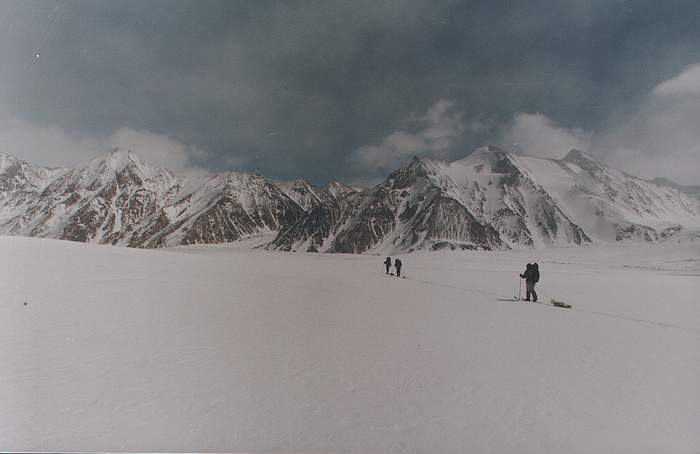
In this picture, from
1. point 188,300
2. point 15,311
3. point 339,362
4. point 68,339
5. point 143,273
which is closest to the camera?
point 339,362

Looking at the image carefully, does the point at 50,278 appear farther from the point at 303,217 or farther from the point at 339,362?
the point at 303,217

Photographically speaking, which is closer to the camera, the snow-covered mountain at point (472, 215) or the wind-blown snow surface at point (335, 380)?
the wind-blown snow surface at point (335, 380)

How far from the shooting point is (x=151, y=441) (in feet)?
12.6

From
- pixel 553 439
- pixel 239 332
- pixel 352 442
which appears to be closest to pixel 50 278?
pixel 239 332

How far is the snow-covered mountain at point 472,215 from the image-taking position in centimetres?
15262

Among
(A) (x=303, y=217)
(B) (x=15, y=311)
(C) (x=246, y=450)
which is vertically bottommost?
(C) (x=246, y=450)

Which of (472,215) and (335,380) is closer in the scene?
(335,380)

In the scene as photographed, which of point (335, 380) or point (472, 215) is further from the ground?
point (472, 215)

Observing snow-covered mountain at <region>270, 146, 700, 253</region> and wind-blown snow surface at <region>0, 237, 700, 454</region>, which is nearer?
wind-blown snow surface at <region>0, 237, 700, 454</region>

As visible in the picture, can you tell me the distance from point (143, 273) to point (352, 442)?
1515cm

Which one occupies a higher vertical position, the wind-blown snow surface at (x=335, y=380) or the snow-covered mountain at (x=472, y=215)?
the snow-covered mountain at (x=472, y=215)

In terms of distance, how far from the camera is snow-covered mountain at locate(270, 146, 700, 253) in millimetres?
152625

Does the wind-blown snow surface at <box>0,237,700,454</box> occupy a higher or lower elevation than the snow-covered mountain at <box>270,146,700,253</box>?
lower

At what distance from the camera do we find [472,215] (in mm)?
157375
